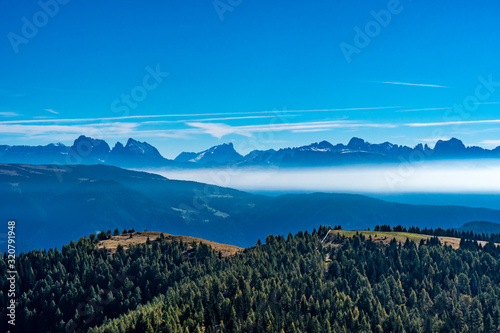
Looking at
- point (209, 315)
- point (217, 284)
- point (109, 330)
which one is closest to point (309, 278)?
point (217, 284)

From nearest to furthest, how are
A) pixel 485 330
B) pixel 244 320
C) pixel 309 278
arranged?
pixel 244 320 → pixel 485 330 → pixel 309 278

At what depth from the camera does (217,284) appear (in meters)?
185

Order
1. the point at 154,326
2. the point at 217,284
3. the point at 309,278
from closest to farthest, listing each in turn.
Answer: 1. the point at 154,326
2. the point at 217,284
3. the point at 309,278

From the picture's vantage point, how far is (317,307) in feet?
541

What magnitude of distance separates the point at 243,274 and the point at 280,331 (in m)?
58.9

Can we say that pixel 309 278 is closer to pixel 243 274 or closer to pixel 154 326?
pixel 243 274

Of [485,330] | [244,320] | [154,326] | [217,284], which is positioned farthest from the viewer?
[217,284]

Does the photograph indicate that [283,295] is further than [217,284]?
No

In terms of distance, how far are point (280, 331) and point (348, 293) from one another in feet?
197

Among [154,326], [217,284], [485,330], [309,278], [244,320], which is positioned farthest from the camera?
[309,278]

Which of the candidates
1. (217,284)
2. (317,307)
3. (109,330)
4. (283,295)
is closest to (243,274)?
(217,284)

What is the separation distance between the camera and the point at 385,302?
7554 inches

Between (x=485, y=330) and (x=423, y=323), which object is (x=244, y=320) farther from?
(x=485, y=330)

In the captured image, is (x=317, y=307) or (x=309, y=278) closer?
(x=317, y=307)
